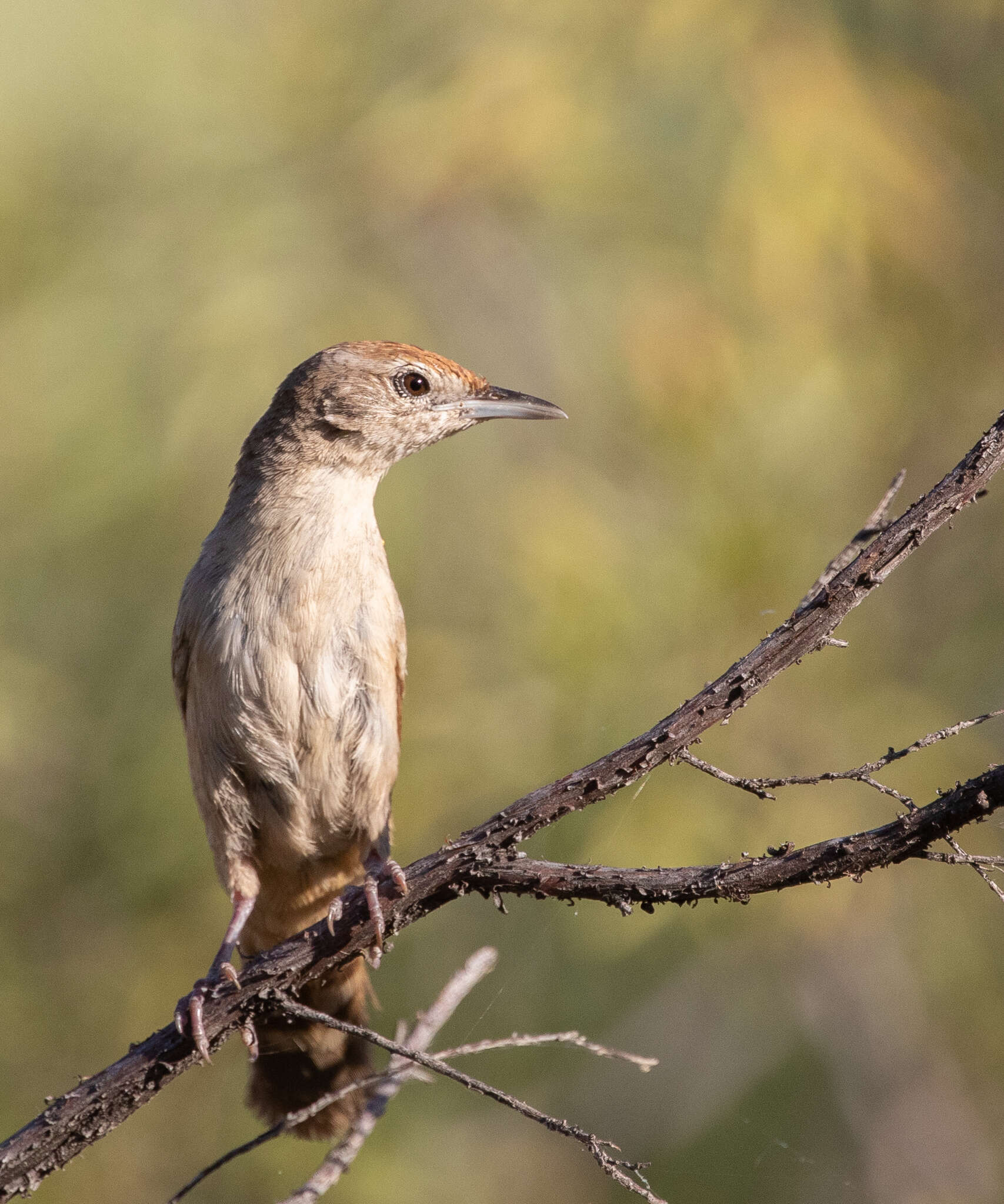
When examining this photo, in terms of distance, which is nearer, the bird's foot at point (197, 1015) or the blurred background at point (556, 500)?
the bird's foot at point (197, 1015)

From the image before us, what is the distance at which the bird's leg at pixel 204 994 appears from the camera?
3328 mm

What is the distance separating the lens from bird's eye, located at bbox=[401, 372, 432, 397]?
14.2ft

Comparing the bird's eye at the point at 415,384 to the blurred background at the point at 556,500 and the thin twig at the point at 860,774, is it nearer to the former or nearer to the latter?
the blurred background at the point at 556,500

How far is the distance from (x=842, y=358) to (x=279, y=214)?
3041mm

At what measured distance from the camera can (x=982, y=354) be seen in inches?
274

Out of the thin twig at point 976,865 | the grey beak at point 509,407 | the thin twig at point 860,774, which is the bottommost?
the thin twig at point 976,865

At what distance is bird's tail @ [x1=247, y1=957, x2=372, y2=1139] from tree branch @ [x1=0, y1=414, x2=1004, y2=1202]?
3.65ft

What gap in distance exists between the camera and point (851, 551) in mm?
3203

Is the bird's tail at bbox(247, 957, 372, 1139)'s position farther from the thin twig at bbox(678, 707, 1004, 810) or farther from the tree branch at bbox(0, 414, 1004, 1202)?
the thin twig at bbox(678, 707, 1004, 810)

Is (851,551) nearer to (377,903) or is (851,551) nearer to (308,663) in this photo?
(377,903)

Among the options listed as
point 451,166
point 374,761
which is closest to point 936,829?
point 374,761

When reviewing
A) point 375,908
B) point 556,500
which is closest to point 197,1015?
point 375,908

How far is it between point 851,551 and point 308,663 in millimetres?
1755

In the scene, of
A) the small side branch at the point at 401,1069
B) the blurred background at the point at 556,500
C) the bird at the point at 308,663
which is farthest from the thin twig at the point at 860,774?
the blurred background at the point at 556,500
